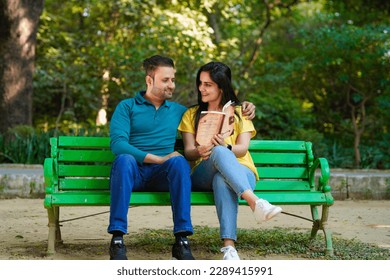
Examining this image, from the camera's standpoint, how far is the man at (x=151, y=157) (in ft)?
15.7

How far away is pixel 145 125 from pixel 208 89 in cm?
51


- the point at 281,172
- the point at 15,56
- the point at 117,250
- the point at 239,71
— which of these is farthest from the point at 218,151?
the point at 239,71

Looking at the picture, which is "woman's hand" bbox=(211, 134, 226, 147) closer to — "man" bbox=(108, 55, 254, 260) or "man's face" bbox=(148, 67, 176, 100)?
"man" bbox=(108, 55, 254, 260)

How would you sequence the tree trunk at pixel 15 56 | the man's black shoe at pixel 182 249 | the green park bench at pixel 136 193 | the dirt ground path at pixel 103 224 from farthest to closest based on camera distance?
the tree trunk at pixel 15 56 → the dirt ground path at pixel 103 224 → the green park bench at pixel 136 193 → the man's black shoe at pixel 182 249

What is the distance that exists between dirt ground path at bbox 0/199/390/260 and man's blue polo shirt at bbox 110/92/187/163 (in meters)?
0.79

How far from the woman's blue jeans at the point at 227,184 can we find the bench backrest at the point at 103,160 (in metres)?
0.77

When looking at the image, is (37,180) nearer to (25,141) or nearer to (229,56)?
(25,141)

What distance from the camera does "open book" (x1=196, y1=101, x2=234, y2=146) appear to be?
16.6 feet

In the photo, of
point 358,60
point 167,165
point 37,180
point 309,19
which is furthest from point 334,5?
point 167,165

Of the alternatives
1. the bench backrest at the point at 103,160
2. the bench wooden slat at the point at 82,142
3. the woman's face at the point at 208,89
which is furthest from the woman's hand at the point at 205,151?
the bench wooden slat at the point at 82,142

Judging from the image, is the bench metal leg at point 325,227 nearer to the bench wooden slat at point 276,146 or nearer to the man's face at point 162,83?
the bench wooden slat at point 276,146

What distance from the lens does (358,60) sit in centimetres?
1268

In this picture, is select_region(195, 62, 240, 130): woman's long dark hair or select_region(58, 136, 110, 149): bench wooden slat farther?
select_region(58, 136, 110, 149): bench wooden slat

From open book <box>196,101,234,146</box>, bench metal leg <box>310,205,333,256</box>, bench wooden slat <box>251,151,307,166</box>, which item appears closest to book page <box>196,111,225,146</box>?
open book <box>196,101,234,146</box>
